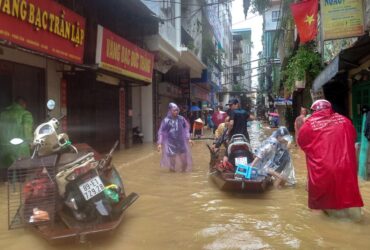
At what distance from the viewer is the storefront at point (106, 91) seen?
12.6 metres

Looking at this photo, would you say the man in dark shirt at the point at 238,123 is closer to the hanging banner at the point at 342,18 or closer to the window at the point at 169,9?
the hanging banner at the point at 342,18

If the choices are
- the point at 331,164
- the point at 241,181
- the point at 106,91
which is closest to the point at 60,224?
the point at 241,181

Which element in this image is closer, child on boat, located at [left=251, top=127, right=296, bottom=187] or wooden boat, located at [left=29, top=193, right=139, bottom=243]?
wooden boat, located at [left=29, top=193, right=139, bottom=243]

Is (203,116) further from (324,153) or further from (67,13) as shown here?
(324,153)

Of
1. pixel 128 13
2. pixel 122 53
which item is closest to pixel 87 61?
pixel 122 53

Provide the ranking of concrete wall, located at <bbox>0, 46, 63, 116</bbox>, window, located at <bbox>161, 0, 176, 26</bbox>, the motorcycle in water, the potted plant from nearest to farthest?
1. the motorcycle in water
2. concrete wall, located at <bbox>0, 46, 63, 116</bbox>
3. the potted plant
4. window, located at <bbox>161, 0, 176, 26</bbox>

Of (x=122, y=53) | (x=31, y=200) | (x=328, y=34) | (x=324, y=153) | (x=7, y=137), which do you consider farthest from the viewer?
(x=122, y=53)

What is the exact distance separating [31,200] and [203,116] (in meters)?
36.4

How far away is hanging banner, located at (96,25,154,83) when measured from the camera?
12.0 meters

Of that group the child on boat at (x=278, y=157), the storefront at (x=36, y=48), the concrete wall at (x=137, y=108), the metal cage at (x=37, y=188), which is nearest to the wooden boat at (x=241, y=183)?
the child on boat at (x=278, y=157)

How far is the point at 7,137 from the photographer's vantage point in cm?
877

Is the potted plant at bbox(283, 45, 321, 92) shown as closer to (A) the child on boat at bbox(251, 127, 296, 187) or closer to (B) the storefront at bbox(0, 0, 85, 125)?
(B) the storefront at bbox(0, 0, 85, 125)

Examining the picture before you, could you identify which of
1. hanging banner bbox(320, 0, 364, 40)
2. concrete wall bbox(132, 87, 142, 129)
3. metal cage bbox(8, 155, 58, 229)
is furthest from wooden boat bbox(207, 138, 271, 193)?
concrete wall bbox(132, 87, 142, 129)

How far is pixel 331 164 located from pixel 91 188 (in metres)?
2.90
